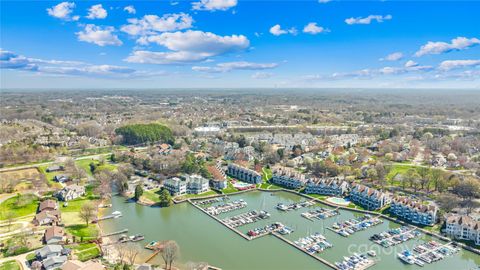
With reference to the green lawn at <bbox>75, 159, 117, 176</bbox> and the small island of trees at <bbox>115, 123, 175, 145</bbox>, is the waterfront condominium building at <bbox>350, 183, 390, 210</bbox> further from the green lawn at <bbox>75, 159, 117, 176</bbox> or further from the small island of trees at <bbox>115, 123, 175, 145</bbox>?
the small island of trees at <bbox>115, 123, 175, 145</bbox>

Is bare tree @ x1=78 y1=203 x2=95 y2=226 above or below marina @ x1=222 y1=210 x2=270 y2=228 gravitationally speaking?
above

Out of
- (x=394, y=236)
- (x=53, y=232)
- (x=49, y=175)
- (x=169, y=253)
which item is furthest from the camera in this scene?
(x=49, y=175)

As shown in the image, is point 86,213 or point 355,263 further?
point 86,213

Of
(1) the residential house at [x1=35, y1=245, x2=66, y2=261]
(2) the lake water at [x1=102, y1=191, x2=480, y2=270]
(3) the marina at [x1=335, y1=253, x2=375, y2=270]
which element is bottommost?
(2) the lake water at [x1=102, y1=191, x2=480, y2=270]

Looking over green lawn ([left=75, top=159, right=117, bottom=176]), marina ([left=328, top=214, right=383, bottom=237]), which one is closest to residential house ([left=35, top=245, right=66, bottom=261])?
marina ([left=328, top=214, right=383, bottom=237])

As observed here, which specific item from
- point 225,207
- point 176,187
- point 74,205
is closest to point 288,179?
point 225,207

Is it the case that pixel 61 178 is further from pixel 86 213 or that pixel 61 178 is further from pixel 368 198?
pixel 368 198

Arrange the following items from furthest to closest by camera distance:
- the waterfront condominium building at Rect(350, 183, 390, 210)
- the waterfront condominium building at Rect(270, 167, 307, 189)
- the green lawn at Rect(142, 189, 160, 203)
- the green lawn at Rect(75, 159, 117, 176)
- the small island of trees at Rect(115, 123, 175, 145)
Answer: the small island of trees at Rect(115, 123, 175, 145)
the green lawn at Rect(75, 159, 117, 176)
the waterfront condominium building at Rect(270, 167, 307, 189)
the green lawn at Rect(142, 189, 160, 203)
the waterfront condominium building at Rect(350, 183, 390, 210)
